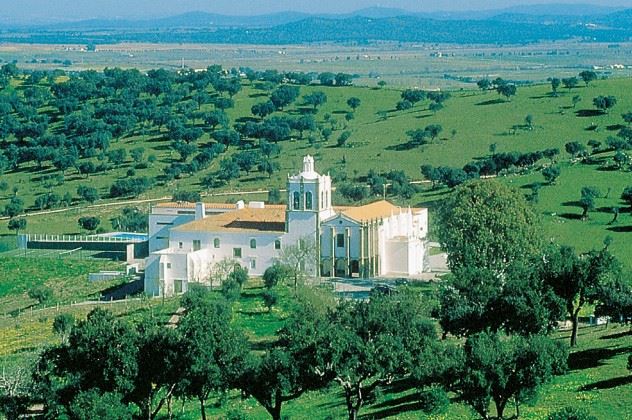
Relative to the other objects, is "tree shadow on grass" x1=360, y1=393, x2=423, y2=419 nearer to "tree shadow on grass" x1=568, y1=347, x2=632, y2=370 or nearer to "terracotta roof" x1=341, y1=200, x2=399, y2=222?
"tree shadow on grass" x1=568, y1=347, x2=632, y2=370

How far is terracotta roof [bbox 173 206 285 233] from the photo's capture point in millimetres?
69812

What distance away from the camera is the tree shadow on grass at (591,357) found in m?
42.2

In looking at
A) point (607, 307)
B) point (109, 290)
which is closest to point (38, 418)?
point (607, 307)

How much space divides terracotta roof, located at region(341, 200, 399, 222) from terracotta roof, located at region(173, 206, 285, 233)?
149 inches

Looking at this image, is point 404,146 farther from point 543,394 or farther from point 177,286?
point 543,394

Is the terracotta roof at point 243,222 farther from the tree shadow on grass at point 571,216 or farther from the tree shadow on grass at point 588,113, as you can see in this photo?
the tree shadow on grass at point 588,113

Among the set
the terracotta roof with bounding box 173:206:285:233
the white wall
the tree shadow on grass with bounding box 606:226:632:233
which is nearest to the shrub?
the white wall

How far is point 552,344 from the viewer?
38281mm

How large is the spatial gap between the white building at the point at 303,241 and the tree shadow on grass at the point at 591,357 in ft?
79.8

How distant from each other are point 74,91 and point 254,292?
81.9 meters

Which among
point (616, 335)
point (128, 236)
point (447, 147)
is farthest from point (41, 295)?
point (447, 147)

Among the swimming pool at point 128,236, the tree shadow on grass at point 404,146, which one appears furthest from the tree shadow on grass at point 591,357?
the tree shadow on grass at point 404,146

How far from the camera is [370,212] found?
69750mm

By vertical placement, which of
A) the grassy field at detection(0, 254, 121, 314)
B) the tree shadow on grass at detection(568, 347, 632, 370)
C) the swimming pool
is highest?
the tree shadow on grass at detection(568, 347, 632, 370)
